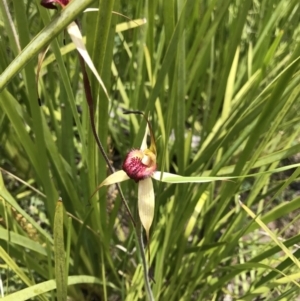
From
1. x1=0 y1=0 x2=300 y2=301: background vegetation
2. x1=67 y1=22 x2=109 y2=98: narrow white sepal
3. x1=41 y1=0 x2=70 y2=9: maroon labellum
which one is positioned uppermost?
x1=41 y1=0 x2=70 y2=9: maroon labellum

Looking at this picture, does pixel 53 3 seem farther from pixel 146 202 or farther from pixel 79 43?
pixel 146 202

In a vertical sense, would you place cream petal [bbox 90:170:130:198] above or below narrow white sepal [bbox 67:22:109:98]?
below

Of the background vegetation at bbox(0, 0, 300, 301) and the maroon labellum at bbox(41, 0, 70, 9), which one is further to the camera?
the background vegetation at bbox(0, 0, 300, 301)

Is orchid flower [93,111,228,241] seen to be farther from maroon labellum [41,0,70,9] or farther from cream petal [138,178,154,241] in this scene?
maroon labellum [41,0,70,9]

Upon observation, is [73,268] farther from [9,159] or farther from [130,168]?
[130,168]

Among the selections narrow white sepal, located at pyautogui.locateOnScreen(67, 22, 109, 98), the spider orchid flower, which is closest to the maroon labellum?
narrow white sepal, located at pyautogui.locateOnScreen(67, 22, 109, 98)

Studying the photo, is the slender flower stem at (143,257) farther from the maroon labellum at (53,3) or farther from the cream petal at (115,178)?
the maroon labellum at (53,3)

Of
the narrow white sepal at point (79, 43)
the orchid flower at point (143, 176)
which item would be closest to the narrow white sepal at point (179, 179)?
the orchid flower at point (143, 176)

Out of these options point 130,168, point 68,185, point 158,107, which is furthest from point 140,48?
point 130,168
